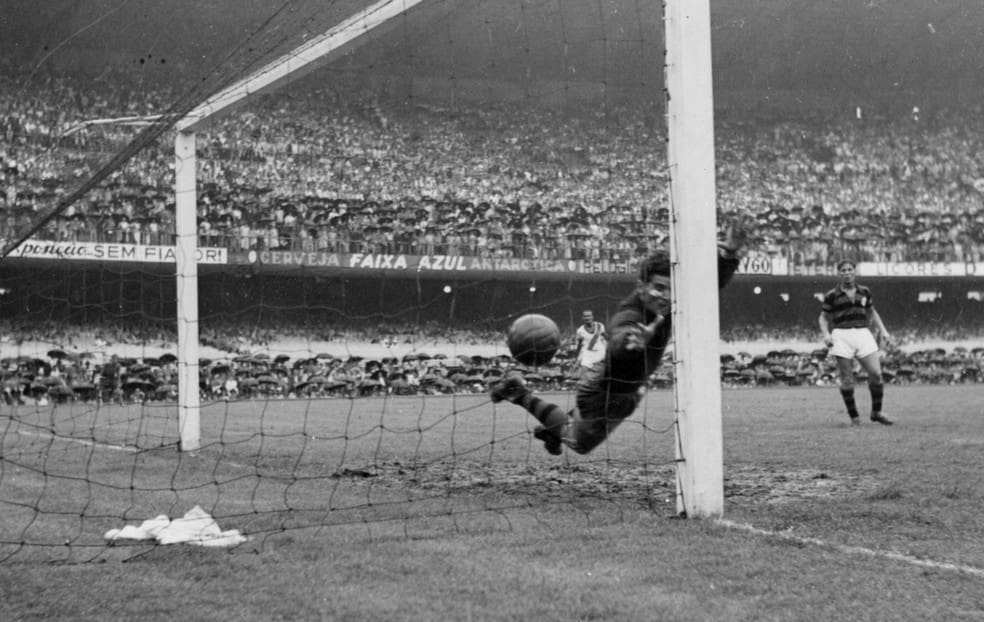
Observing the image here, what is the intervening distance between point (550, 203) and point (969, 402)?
12.3m

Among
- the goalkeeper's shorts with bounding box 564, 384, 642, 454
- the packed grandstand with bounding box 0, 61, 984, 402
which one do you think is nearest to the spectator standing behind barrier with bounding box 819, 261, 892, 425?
the packed grandstand with bounding box 0, 61, 984, 402

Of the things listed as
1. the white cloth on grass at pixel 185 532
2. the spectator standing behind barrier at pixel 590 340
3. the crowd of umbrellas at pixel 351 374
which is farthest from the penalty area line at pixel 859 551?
the crowd of umbrellas at pixel 351 374

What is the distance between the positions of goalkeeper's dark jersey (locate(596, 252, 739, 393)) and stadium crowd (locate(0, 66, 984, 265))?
9.94 meters

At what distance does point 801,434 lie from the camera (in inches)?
407

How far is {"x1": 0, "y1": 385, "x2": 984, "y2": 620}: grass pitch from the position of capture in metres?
3.30

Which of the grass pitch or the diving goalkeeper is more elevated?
the diving goalkeeper

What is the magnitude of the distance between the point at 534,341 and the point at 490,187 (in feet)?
68.2

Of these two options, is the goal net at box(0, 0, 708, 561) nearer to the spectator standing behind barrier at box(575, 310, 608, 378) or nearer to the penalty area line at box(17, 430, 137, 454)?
the penalty area line at box(17, 430, 137, 454)

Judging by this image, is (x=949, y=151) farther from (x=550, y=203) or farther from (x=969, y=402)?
(x=969, y=402)

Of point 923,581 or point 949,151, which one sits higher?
point 949,151

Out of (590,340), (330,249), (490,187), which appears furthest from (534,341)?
(490,187)

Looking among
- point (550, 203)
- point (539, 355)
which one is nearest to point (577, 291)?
point (550, 203)

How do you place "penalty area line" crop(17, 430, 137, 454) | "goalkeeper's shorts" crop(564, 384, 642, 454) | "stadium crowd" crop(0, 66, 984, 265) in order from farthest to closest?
"stadium crowd" crop(0, 66, 984, 265), "penalty area line" crop(17, 430, 137, 454), "goalkeeper's shorts" crop(564, 384, 642, 454)

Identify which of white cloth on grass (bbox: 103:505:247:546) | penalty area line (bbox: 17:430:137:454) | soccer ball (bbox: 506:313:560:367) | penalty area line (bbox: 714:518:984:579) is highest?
soccer ball (bbox: 506:313:560:367)
